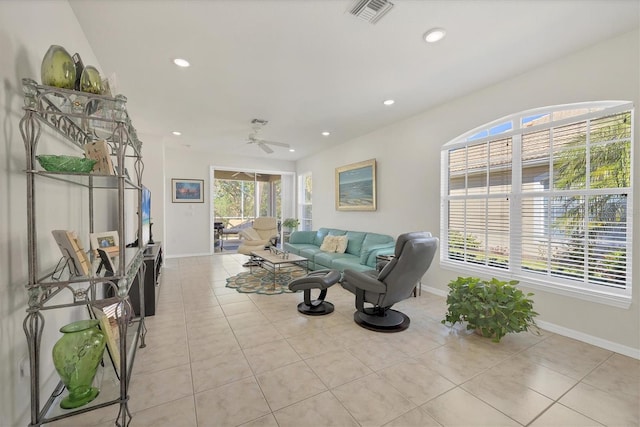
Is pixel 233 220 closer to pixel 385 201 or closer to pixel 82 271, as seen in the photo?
pixel 385 201

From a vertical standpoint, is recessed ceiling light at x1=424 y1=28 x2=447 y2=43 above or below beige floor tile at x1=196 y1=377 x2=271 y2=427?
above

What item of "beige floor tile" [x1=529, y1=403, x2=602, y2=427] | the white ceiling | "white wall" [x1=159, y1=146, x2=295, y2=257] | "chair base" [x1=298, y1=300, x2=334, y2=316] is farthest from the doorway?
"beige floor tile" [x1=529, y1=403, x2=602, y2=427]

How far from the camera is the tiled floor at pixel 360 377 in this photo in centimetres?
161

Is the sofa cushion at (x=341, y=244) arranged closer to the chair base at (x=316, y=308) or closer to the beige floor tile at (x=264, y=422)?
the chair base at (x=316, y=308)

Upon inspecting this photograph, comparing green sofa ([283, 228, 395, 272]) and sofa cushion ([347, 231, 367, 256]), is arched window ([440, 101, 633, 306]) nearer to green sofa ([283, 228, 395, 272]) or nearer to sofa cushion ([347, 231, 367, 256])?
green sofa ([283, 228, 395, 272])

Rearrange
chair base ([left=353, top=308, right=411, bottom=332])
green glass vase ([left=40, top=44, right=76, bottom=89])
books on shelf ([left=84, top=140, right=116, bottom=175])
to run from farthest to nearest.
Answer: chair base ([left=353, top=308, right=411, bottom=332]), books on shelf ([left=84, top=140, right=116, bottom=175]), green glass vase ([left=40, top=44, right=76, bottom=89])

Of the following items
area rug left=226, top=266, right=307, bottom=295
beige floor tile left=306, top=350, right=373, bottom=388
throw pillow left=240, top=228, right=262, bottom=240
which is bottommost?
beige floor tile left=306, top=350, right=373, bottom=388

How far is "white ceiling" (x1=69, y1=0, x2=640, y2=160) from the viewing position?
1.95m

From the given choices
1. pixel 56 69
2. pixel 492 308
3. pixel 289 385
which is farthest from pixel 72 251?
pixel 492 308

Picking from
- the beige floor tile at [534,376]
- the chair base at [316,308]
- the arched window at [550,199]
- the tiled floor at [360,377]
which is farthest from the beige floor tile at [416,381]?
the arched window at [550,199]

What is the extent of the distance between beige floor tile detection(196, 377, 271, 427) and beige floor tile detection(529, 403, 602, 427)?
64.7 inches

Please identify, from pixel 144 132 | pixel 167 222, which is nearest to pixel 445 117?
pixel 144 132

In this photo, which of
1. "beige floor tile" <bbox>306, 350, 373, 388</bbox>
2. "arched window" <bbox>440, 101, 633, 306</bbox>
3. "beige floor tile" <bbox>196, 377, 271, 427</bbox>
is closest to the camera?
"beige floor tile" <bbox>196, 377, 271, 427</bbox>

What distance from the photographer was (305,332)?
2688 millimetres
